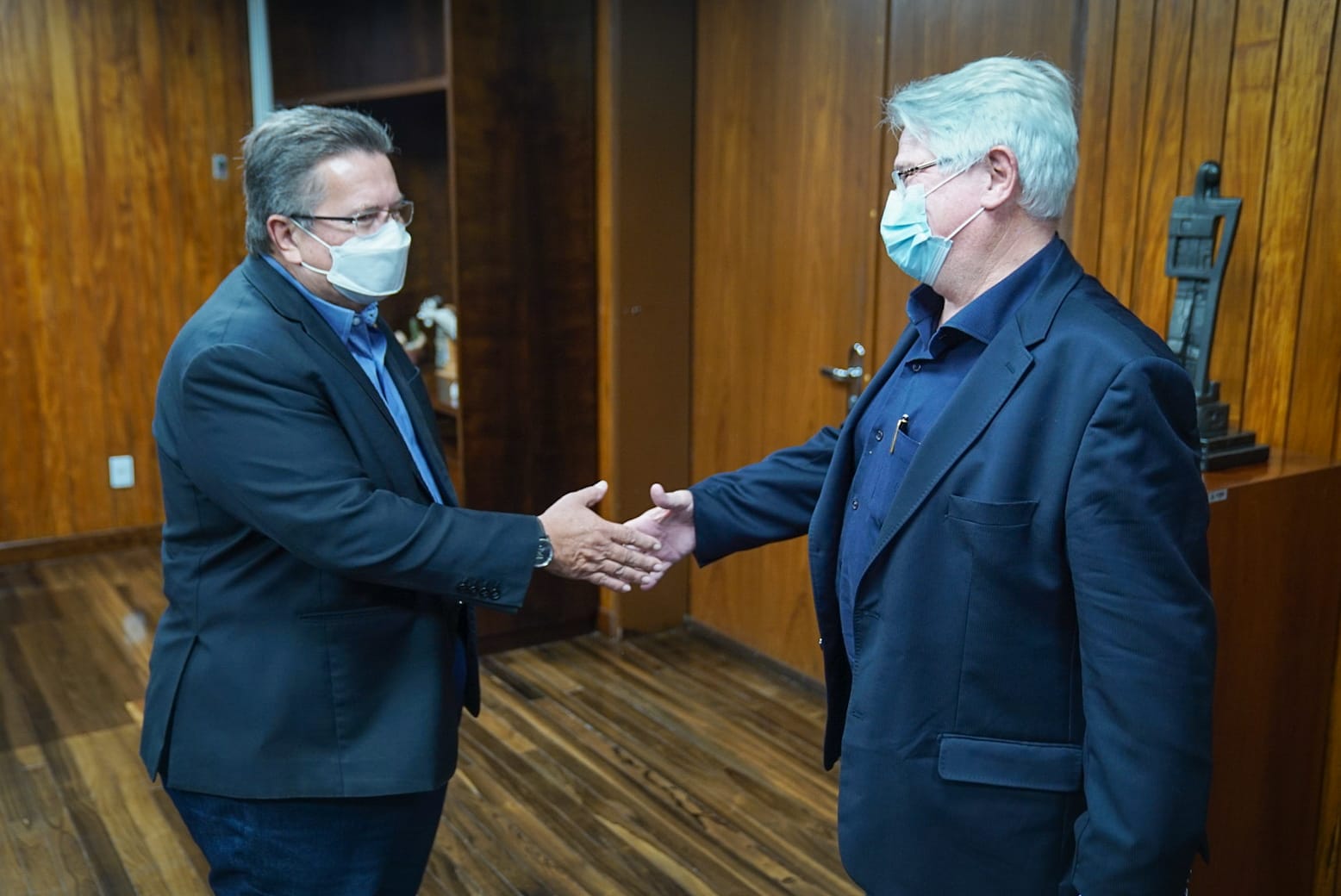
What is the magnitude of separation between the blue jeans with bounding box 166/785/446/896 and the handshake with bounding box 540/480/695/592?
16.3 inches

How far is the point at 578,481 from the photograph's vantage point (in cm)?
397

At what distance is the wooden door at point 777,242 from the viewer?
3287 mm

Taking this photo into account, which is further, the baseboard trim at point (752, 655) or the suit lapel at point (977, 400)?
the baseboard trim at point (752, 655)

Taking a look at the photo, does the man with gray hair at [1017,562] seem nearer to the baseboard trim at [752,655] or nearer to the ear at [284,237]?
the ear at [284,237]

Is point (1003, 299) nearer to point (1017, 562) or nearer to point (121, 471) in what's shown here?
point (1017, 562)

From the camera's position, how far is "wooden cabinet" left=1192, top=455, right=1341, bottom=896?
1976 millimetres

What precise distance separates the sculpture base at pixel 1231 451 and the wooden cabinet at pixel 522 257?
7.32ft

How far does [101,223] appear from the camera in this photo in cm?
479

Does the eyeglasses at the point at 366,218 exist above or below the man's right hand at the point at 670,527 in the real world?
above

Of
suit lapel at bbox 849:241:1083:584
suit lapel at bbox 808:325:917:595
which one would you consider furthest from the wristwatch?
suit lapel at bbox 849:241:1083:584

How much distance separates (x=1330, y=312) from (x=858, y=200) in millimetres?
1401

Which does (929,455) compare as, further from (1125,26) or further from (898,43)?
(898,43)

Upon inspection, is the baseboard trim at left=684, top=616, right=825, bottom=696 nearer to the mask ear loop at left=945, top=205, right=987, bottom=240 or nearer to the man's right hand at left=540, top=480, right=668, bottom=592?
the man's right hand at left=540, top=480, right=668, bottom=592

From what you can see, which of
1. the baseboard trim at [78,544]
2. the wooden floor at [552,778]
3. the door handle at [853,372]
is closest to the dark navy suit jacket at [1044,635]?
the wooden floor at [552,778]
